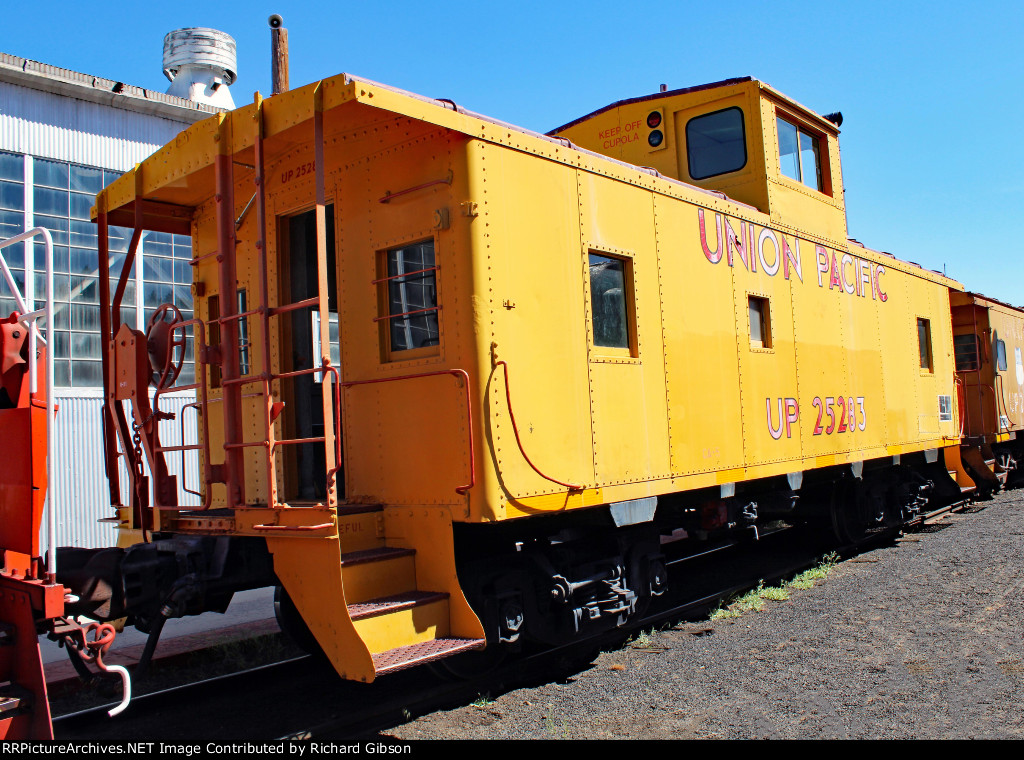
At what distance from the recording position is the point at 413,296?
5.19 metres

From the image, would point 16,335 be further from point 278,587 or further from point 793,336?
point 793,336

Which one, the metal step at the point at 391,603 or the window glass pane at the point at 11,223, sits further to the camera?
the window glass pane at the point at 11,223

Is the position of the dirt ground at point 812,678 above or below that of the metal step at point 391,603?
below

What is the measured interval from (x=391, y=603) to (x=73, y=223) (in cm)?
904

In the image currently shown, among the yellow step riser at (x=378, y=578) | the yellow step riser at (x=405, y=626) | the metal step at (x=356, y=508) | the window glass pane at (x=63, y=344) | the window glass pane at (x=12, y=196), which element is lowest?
the yellow step riser at (x=405, y=626)

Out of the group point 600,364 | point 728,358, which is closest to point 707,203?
point 728,358

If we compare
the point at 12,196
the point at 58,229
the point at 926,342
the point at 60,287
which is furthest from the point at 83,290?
the point at 926,342

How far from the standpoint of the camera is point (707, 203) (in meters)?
6.65

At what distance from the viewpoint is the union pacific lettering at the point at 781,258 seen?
22.1 ft

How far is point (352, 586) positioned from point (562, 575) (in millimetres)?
1452

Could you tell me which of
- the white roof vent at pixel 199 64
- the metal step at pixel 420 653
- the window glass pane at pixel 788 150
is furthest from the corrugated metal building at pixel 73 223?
the window glass pane at pixel 788 150

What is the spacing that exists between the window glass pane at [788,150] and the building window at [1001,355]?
25.1 feet

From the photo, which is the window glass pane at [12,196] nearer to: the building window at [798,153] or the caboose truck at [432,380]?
the caboose truck at [432,380]

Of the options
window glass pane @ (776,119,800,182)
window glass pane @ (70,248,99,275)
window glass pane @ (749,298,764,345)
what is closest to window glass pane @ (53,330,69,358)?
window glass pane @ (70,248,99,275)
